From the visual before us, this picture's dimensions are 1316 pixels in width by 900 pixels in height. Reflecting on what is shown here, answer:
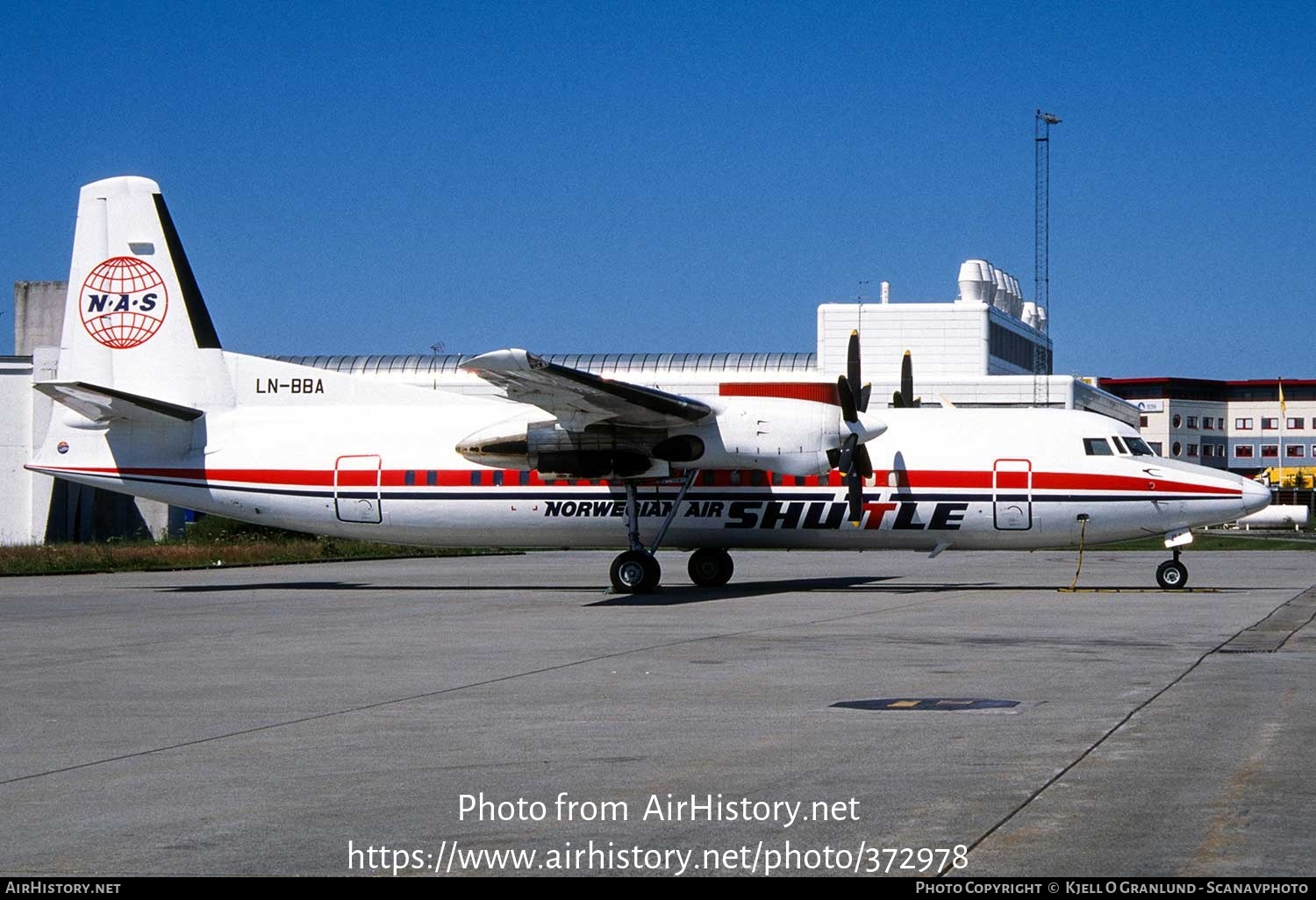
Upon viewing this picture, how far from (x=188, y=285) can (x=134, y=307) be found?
45.7 inches

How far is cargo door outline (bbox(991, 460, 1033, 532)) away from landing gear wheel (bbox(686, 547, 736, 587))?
5.58 metres

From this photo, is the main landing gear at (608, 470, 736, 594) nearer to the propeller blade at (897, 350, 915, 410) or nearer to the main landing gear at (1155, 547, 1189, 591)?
the propeller blade at (897, 350, 915, 410)

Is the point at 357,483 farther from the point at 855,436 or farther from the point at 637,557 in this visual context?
the point at 855,436

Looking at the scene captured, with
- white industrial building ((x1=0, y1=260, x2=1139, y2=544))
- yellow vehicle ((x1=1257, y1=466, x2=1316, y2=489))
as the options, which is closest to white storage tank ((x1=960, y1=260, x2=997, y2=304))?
white industrial building ((x1=0, y1=260, x2=1139, y2=544))

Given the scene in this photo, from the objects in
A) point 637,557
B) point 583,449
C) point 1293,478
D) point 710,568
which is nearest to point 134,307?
point 583,449

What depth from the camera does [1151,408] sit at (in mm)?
146125

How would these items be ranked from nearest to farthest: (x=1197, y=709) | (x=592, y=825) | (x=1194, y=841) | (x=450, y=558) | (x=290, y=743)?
(x=1194, y=841), (x=592, y=825), (x=290, y=743), (x=1197, y=709), (x=450, y=558)

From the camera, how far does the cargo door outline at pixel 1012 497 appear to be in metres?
27.2

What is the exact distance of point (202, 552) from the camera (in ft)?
140

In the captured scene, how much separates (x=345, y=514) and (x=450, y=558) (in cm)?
1784

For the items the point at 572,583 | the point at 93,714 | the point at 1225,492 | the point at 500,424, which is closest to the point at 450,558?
the point at 572,583

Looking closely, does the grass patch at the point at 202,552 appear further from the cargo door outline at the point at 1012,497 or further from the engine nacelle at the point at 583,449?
the cargo door outline at the point at 1012,497

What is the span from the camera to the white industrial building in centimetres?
5131
